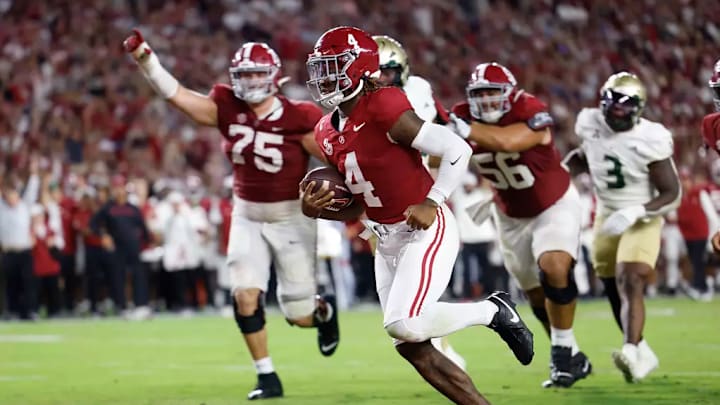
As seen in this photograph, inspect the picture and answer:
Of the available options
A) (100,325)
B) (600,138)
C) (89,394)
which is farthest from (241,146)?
(100,325)

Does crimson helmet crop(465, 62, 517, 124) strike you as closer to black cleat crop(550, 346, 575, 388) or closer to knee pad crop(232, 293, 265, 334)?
black cleat crop(550, 346, 575, 388)

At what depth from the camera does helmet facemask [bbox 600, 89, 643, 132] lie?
7496 mm

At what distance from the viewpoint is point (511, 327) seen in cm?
534

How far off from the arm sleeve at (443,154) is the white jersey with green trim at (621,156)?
268cm

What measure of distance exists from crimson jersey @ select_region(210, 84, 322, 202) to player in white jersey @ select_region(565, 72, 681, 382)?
1739mm

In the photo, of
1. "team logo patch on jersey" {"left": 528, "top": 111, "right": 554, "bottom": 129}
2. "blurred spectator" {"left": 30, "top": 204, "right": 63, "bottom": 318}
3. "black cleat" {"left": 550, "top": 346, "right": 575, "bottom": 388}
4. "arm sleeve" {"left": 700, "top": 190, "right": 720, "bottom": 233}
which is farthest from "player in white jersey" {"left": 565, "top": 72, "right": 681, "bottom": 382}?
"blurred spectator" {"left": 30, "top": 204, "right": 63, "bottom": 318}

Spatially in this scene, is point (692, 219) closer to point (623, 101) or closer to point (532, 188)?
point (623, 101)

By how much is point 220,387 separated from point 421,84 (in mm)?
2160

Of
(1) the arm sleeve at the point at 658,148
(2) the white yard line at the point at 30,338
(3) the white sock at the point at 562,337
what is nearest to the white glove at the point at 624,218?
(1) the arm sleeve at the point at 658,148

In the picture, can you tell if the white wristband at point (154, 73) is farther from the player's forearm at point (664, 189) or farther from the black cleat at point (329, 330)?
the player's forearm at point (664, 189)

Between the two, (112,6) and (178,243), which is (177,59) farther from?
(178,243)

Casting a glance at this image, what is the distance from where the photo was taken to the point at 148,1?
20.8 metres

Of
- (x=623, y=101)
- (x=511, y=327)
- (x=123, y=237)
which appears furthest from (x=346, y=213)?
(x=123, y=237)

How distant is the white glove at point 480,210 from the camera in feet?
25.8
